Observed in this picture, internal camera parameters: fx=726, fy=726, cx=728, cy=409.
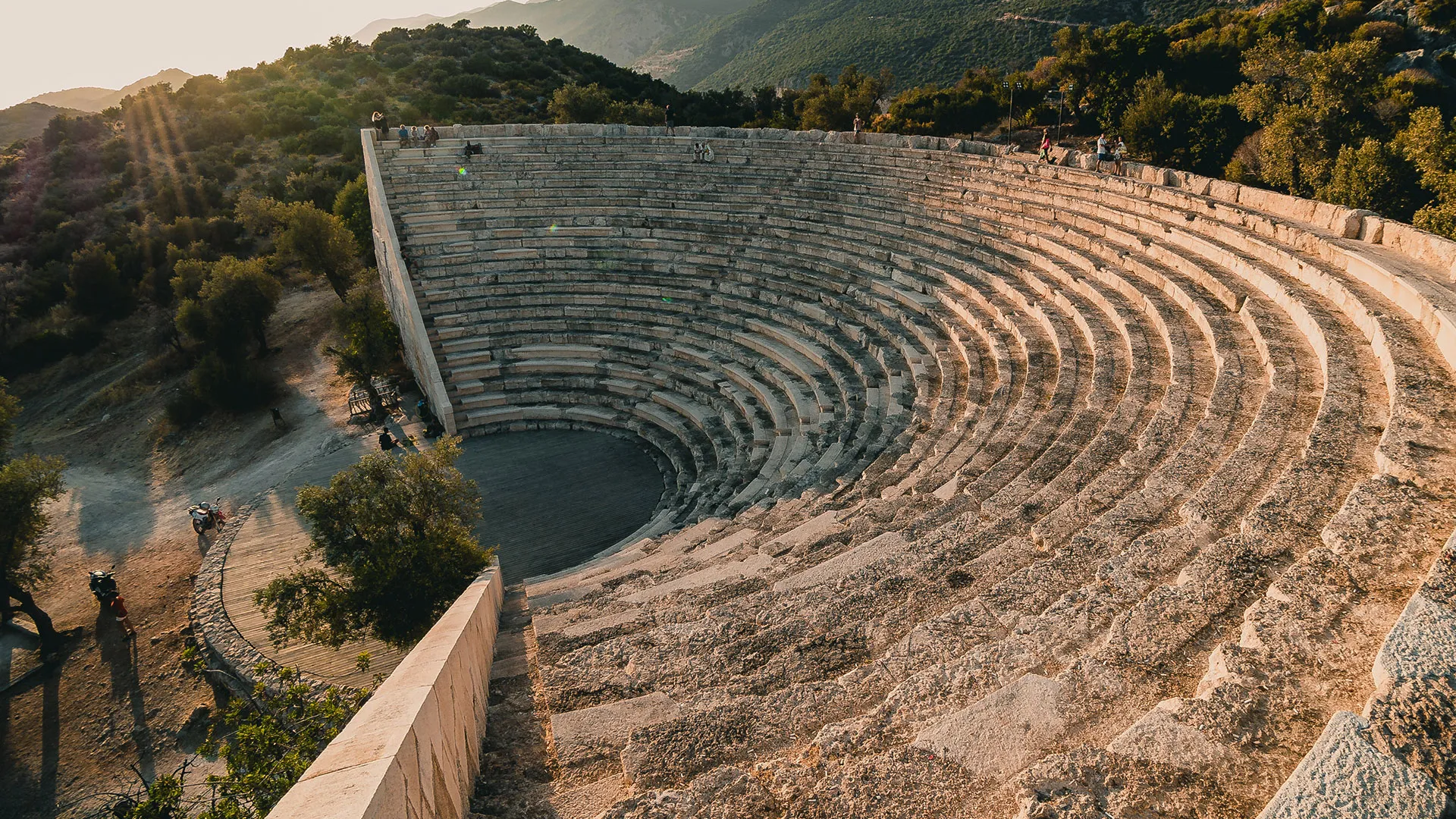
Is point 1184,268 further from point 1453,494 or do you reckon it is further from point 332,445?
point 332,445

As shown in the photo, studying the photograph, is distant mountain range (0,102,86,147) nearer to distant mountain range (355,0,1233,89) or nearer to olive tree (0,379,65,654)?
distant mountain range (355,0,1233,89)

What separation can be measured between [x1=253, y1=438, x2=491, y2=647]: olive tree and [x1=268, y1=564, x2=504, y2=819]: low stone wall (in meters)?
3.91

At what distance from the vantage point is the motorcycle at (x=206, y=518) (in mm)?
15600

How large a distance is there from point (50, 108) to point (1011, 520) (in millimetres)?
98892

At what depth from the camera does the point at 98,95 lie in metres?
134

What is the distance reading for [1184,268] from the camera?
11398 millimetres

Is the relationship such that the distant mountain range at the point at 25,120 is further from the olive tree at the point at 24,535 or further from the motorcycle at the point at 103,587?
the motorcycle at the point at 103,587

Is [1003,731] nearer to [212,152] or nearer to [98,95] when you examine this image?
[212,152]

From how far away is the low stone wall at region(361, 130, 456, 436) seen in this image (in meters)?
17.3

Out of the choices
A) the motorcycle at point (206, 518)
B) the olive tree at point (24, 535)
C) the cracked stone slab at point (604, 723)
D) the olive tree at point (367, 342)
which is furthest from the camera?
the olive tree at point (367, 342)

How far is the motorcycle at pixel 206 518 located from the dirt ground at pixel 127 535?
0.32 m

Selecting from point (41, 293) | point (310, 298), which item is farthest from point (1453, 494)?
point (41, 293)

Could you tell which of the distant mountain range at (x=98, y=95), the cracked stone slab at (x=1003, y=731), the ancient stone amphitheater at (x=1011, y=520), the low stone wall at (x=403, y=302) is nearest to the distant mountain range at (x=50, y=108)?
the distant mountain range at (x=98, y=95)

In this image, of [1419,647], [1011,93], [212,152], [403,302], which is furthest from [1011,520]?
[212,152]
